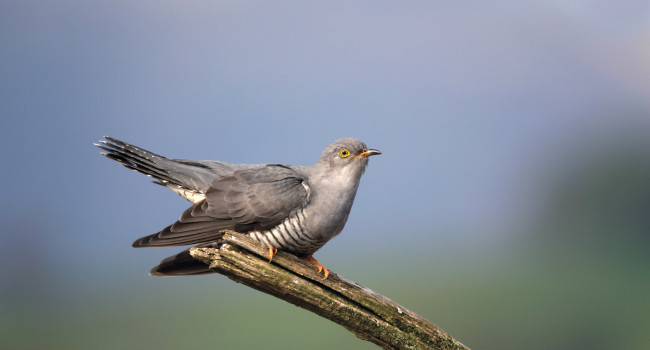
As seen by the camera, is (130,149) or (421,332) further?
(130,149)

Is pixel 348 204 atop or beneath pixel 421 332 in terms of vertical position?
atop

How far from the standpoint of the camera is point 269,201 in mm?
3434

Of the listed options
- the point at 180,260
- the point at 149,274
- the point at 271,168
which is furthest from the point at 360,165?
the point at 149,274

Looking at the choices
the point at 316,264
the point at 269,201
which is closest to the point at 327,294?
the point at 316,264

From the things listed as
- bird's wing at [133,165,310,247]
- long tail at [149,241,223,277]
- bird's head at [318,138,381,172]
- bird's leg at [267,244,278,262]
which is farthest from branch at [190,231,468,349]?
bird's head at [318,138,381,172]

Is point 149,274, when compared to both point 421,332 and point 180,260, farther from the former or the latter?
point 421,332

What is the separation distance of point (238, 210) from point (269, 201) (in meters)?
0.24

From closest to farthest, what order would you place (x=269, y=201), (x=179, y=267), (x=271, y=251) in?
(x=271, y=251), (x=269, y=201), (x=179, y=267)

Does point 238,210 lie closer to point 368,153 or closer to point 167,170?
point 167,170

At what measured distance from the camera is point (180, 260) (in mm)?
3777

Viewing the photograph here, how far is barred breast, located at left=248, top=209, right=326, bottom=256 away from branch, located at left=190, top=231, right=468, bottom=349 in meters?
0.08

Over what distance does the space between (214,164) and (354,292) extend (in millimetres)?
1423

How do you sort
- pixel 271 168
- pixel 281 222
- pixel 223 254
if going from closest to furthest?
1. pixel 223 254
2. pixel 281 222
3. pixel 271 168

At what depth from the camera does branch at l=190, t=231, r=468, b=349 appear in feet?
10.6
